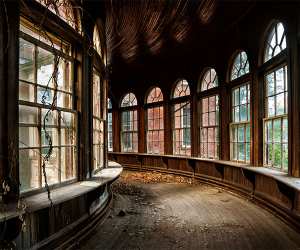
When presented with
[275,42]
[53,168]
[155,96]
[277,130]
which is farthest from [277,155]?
[155,96]

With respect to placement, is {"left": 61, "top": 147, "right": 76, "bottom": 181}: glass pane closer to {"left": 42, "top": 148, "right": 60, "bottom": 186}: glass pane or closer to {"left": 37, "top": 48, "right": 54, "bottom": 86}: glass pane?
{"left": 42, "top": 148, "right": 60, "bottom": 186}: glass pane

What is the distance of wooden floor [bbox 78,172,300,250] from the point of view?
334cm

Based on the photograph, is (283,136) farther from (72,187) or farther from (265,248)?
(72,187)

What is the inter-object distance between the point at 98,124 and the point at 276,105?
3.06 metres

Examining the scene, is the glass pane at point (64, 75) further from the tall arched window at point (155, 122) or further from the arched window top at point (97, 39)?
the tall arched window at point (155, 122)

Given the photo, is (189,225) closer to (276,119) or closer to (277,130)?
(277,130)

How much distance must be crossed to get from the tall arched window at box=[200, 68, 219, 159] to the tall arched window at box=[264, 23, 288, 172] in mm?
2081

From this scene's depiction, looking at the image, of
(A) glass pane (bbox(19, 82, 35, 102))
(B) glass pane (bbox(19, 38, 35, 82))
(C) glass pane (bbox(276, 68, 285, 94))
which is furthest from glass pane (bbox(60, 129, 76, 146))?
(C) glass pane (bbox(276, 68, 285, 94))

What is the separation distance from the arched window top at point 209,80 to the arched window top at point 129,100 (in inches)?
144

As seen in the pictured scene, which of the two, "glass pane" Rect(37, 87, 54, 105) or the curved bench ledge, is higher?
"glass pane" Rect(37, 87, 54, 105)

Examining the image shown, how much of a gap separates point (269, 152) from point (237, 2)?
269cm

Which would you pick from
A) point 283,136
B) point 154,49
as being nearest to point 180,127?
point 154,49

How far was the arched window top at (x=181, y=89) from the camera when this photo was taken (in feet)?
28.5

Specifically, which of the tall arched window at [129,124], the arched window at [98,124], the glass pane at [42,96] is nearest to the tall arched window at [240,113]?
the arched window at [98,124]
